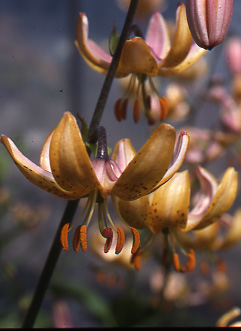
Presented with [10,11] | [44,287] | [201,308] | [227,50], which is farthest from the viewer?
[10,11]

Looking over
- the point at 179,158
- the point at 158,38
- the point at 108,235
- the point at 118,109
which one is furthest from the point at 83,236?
the point at 158,38

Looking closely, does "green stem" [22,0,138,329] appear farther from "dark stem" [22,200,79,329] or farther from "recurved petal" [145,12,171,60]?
"recurved petal" [145,12,171,60]

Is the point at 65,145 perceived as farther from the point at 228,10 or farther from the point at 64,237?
the point at 228,10

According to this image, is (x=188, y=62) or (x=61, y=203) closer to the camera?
(x=188, y=62)

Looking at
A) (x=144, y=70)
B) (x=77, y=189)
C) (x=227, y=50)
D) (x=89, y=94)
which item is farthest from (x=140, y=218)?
(x=89, y=94)

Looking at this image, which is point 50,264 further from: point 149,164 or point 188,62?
point 188,62
